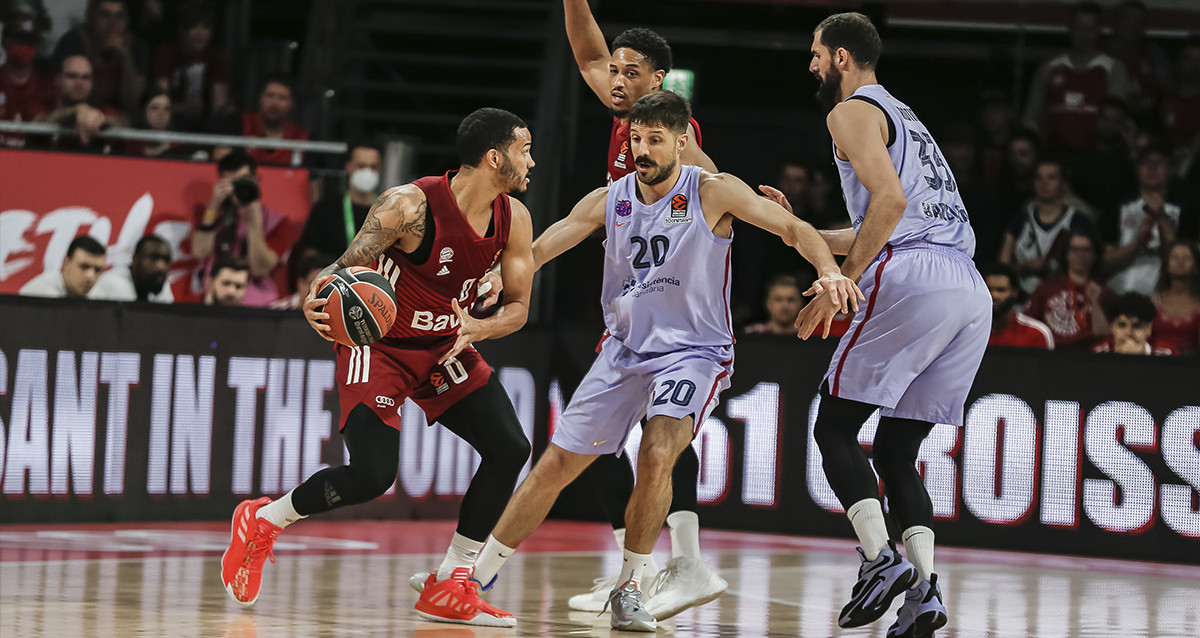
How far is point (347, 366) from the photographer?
6117 millimetres

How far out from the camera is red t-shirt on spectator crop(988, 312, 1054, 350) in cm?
1005

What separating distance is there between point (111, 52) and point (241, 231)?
245 cm

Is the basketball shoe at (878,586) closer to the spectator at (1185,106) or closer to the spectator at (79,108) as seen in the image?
the spectator at (79,108)

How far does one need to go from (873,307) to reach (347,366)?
2.07 m

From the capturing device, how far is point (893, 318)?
561 cm

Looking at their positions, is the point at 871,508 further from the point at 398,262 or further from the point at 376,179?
the point at 376,179

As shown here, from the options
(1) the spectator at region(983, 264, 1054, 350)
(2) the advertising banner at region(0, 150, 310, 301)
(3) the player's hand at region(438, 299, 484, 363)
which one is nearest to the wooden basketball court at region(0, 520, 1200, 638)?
(3) the player's hand at region(438, 299, 484, 363)

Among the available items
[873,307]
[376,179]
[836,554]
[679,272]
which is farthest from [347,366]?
[376,179]

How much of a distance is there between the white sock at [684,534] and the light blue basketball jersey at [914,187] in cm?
151

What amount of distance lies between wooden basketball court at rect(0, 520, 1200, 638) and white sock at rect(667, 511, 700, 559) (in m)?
0.28

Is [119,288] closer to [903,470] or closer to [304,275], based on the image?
[304,275]

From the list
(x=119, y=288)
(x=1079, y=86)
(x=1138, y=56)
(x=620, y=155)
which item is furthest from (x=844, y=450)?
(x=1138, y=56)

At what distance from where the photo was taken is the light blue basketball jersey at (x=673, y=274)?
6055 millimetres

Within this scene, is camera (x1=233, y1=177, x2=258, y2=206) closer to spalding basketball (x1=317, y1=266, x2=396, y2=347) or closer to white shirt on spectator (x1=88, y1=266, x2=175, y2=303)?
white shirt on spectator (x1=88, y1=266, x2=175, y2=303)
